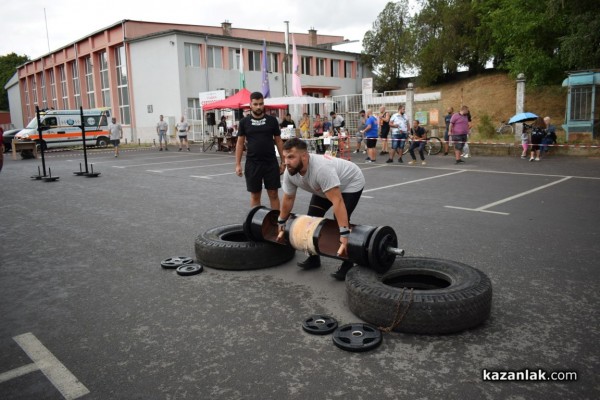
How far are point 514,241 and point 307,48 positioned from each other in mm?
39915

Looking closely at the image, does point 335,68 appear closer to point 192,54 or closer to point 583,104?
point 192,54

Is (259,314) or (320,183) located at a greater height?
(320,183)

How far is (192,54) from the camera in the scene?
1315 inches

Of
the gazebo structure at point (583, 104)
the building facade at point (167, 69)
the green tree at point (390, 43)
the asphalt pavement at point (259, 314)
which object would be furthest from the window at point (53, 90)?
the gazebo structure at point (583, 104)

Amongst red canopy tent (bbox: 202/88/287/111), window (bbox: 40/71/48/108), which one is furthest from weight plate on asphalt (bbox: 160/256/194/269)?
window (bbox: 40/71/48/108)

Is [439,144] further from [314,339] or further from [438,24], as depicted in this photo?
[438,24]

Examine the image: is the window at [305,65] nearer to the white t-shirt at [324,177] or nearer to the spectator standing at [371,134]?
the spectator standing at [371,134]

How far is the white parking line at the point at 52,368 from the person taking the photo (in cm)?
278

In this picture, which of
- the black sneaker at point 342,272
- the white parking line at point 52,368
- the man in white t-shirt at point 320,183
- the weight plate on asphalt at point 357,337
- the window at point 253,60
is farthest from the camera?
the window at point 253,60

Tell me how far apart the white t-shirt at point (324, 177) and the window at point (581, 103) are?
1626 centimetres

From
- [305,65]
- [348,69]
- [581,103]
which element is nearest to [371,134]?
[581,103]

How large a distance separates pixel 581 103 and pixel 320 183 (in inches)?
674

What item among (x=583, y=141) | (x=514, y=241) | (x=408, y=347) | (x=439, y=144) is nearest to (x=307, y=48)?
(x=439, y=144)

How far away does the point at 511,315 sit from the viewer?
12.3 ft
